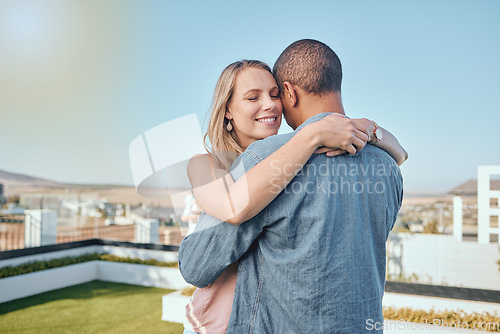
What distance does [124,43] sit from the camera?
2288cm

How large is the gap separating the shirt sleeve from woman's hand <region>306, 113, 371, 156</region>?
17 centimetres

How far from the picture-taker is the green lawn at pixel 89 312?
17.3ft

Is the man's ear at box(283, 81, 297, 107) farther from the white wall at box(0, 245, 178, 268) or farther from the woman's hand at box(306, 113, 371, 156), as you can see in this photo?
the white wall at box(0, 245, 178, 268)

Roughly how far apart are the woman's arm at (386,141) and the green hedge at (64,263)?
7.38 metres

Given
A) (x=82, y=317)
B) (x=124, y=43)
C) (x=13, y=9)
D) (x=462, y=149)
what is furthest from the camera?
(x=124, y=43)

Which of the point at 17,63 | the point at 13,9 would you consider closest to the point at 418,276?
the point at 13,9

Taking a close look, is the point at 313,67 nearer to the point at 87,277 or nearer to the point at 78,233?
the point at 87,277

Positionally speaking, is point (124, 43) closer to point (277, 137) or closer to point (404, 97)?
point (404, 97)

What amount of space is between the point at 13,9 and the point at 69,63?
5.69 m

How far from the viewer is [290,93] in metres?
1.15

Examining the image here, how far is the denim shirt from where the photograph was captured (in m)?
0.89

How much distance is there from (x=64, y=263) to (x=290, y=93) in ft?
26.6

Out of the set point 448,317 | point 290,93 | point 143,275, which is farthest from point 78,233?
point 290,93

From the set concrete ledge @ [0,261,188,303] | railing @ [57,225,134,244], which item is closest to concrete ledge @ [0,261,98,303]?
concrete ledge @ [0,261,188,303]
